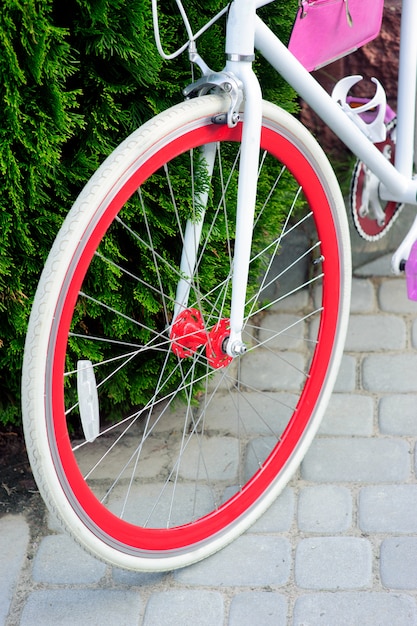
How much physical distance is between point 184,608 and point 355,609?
40 centimetres

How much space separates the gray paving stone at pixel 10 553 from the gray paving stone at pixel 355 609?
701 mm

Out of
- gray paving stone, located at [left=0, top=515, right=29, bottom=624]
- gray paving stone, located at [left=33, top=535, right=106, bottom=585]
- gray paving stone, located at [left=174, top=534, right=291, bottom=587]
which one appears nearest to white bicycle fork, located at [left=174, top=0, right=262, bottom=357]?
gray paving stone, located at [left=174, top=534, right=291, bottom=587]

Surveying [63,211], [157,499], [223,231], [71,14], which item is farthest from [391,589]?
[71,14]

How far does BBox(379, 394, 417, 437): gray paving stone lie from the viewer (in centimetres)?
262

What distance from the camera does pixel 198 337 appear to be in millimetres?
2055

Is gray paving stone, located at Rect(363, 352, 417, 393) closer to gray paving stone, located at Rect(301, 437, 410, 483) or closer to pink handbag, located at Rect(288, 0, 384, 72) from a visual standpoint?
gray paving stone, located at Rect(301, 437, 410, 483)

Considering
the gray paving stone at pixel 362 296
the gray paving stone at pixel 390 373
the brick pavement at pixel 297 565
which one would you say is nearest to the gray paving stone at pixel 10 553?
the brick pavement at pixel 297 565

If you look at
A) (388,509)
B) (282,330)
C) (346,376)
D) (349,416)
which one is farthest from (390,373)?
(388,509)

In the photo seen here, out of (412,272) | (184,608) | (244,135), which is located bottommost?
(184,608)

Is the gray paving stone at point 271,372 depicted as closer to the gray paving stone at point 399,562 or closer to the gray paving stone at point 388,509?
the gray paving stone at point 388,509

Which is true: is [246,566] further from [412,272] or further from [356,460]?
[412,272]

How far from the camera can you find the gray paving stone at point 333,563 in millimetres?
2154

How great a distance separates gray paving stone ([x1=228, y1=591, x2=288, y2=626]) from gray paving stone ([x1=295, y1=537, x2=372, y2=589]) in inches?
3.2

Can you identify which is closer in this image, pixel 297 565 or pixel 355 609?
pixel 355 609
